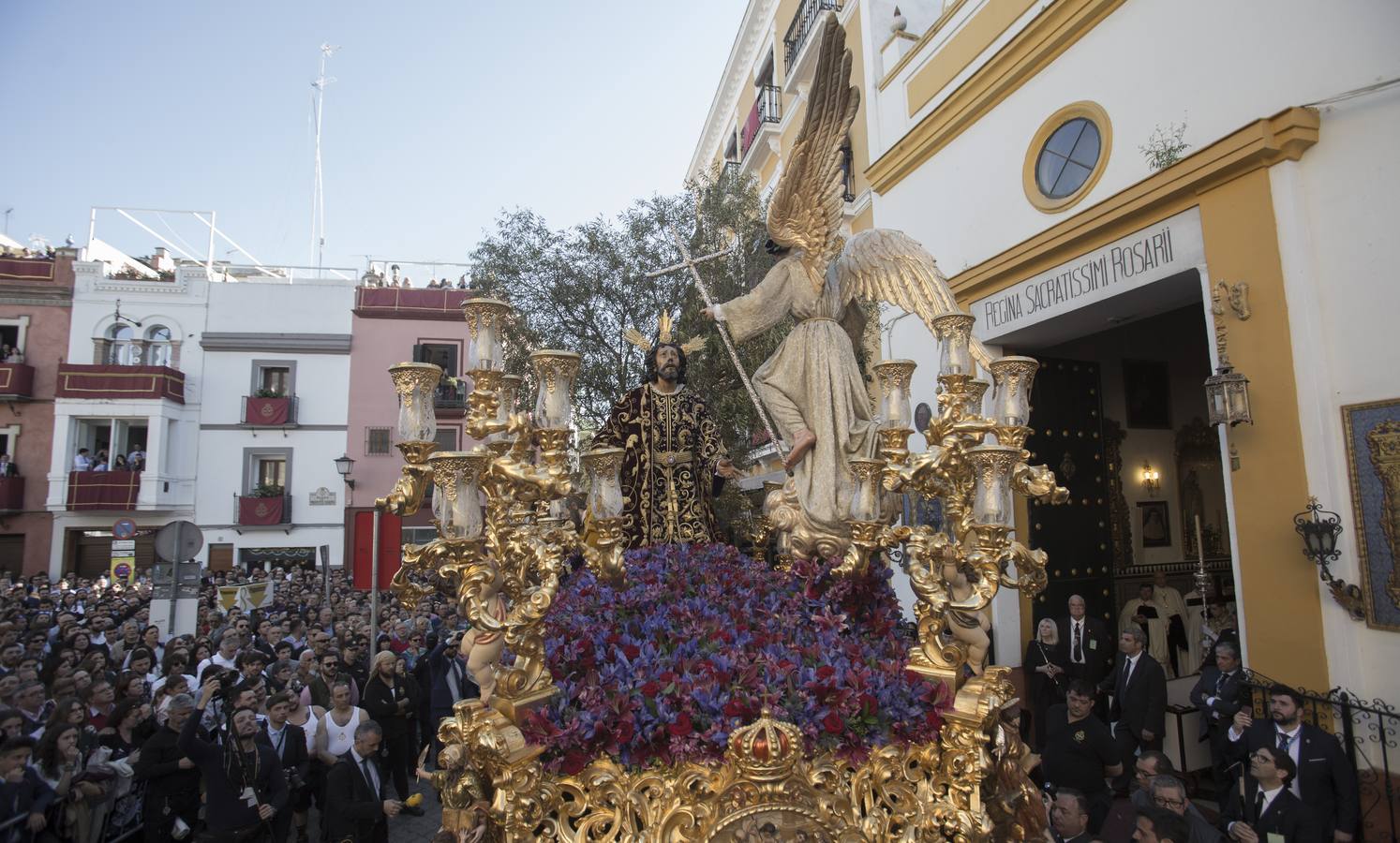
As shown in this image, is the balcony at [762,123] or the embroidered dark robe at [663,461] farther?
the balcony at [762,123]

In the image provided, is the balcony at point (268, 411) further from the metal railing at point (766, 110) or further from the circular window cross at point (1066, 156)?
the circular window cross at point (1066, 156)

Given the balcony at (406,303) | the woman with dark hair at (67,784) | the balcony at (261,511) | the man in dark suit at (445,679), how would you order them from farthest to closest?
1. the balcony at (406,303)
2. the balcony at (261,511)
3. the man in dark suit at (445,679)
4. the woman with dark hair at (67,784)

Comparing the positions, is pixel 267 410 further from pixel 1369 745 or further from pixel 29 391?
pixel 1369 745

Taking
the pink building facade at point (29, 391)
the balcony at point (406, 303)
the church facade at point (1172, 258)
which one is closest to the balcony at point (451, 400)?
the balcony at point (406, 303)

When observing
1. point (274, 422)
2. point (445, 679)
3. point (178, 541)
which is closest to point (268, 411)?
point (274, 422)

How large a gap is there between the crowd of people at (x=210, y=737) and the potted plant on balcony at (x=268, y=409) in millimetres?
15580

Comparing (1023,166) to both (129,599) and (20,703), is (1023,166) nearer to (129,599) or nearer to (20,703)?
(20,703)

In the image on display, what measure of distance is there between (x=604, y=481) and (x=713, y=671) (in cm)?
108

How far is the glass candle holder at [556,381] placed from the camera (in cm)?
392

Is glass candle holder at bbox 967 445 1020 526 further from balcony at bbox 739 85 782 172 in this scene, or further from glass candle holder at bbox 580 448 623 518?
balcony at bbox 739 85 782 172

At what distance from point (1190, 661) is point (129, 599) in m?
16.1

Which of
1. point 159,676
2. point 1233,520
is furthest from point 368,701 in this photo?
point 1233,520

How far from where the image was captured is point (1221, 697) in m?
6.39

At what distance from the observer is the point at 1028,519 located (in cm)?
1002
